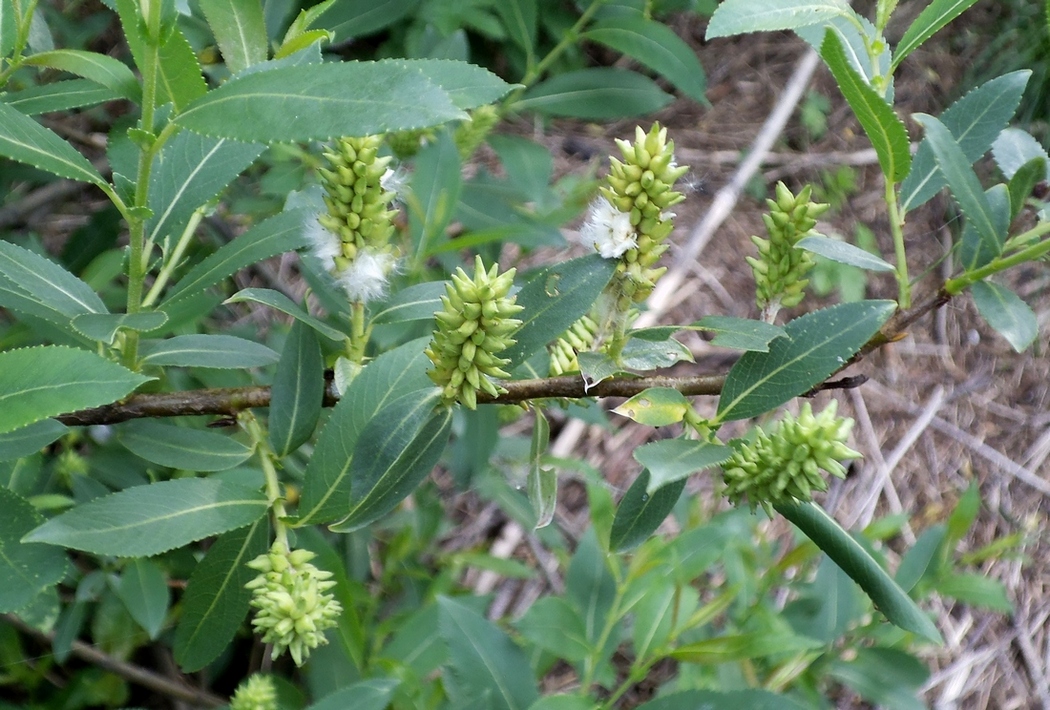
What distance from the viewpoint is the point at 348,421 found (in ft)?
2.80

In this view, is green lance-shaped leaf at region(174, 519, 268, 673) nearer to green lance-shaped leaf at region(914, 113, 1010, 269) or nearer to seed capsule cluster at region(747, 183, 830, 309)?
seed capsule cluster at region(747, 183, 830, 309)

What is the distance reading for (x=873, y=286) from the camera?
289cm

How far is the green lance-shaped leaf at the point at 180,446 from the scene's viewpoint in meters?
0.93

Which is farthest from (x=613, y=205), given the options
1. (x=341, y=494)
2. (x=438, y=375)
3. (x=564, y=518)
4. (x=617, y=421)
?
(x=617, y=421)

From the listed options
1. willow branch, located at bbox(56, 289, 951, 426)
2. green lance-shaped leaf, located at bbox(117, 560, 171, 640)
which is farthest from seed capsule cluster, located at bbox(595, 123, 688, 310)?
green lance-shaped leaf, located at bbox(117, 560, 171, 640)

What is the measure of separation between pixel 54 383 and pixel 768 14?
75 centimetres

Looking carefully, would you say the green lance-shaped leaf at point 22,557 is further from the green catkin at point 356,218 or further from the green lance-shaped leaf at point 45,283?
the green catkin at point 356,218

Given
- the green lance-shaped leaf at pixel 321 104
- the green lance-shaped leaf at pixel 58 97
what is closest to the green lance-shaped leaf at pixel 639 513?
the green lance-shaped leaf at pixel 321 104

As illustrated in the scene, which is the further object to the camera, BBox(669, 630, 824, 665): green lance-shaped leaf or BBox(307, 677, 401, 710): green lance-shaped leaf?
BBox(669, 630, 824, 665): green lance-shaped leaf

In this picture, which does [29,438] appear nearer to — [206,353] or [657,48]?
[206,353]

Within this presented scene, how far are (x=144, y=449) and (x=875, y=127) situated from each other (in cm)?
88

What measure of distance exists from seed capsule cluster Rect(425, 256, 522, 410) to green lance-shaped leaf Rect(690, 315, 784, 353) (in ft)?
0.70

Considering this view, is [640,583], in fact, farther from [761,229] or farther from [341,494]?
[761,229]

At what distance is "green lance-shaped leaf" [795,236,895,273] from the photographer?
0.77 metres
